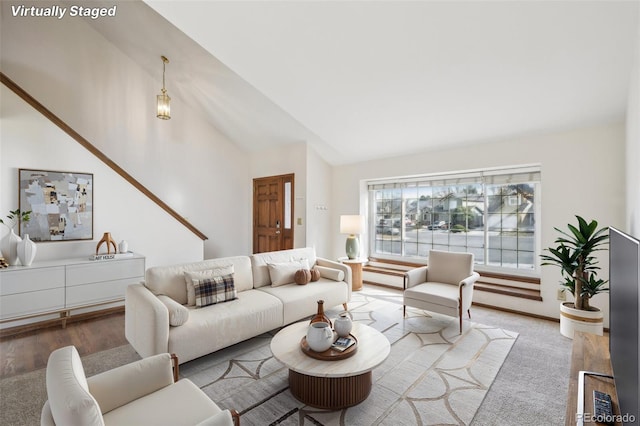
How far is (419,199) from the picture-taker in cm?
510

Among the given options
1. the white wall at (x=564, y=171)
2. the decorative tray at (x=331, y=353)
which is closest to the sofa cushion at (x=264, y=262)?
the decorative tray at (x=331, y=353)

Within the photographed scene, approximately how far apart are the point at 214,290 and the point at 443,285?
2.62 meters

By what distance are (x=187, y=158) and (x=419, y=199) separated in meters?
4.27

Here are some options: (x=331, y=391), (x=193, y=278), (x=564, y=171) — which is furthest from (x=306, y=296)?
(x=564, y=171)

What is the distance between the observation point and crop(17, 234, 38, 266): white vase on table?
10.0 feet

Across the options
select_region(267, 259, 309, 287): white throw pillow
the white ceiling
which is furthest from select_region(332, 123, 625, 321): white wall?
select_region(267, 259, 309, 287): white throw pillow

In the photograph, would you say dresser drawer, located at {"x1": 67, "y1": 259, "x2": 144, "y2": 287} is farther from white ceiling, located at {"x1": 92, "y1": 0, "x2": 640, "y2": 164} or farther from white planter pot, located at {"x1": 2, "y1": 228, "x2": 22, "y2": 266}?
white ceiling, located at {"x1": 92, "y1": 0, "x2": 640, "y2": 164}

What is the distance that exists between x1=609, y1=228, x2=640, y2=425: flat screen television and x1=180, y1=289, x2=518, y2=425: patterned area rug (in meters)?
1.01

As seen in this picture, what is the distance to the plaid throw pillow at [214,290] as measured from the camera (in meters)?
2.71

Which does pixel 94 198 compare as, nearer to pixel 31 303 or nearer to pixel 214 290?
pixel 31 303

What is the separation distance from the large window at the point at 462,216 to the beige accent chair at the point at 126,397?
13.8ft

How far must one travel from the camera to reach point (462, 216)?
4613mm

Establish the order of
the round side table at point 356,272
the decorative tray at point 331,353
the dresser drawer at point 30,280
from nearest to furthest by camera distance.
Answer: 1. the decorative tray at point 331,353
2. the dresser drawer at point 30,280
3. the round side table at point 356,272

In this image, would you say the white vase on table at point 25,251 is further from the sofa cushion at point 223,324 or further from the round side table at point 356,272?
the round side table at point 356,272
